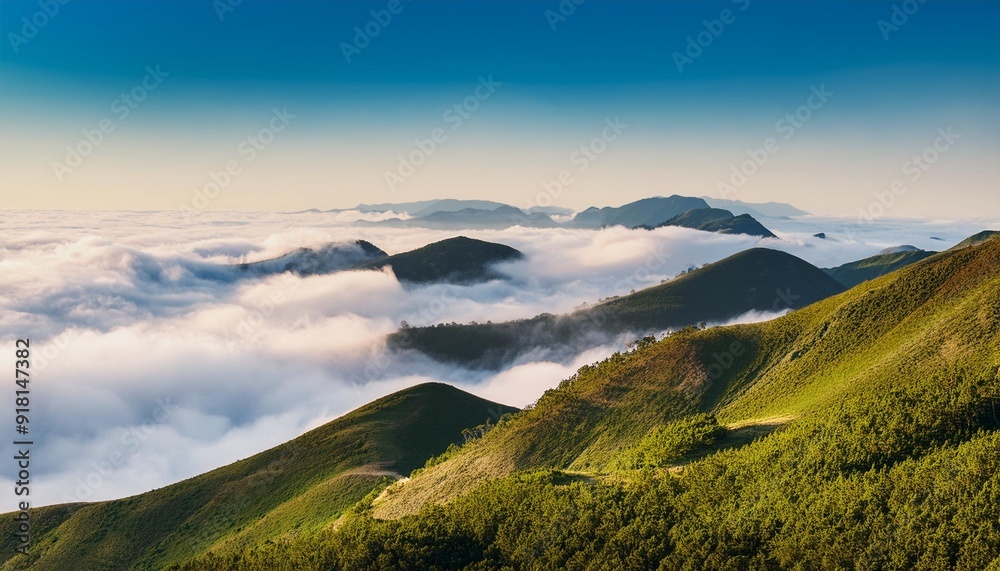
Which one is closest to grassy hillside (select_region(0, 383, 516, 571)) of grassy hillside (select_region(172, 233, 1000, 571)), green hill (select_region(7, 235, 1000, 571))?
green hill (select_region(7, 235, 1000, 571))

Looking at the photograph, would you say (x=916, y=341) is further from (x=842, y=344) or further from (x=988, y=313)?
(x=842, y=344)

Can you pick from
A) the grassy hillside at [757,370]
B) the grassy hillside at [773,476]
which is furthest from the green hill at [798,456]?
the grassy hillside at [757,370]

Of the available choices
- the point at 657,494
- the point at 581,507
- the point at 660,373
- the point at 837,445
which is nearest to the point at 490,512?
the point at 581,507

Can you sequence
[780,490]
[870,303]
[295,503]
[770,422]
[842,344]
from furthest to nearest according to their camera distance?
[295,503] → [870,303] → [842,344] → [770,422] → [780,490]

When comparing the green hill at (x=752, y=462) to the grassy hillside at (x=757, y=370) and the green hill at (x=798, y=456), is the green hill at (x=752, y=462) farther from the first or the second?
the grassy hillside at (x=757, y=370)

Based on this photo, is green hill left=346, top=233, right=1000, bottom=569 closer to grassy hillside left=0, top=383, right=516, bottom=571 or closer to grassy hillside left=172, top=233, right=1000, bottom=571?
grassy hillside left=172, top=233, right=1000, bottom=571

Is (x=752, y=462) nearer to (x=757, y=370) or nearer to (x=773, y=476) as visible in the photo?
(x=773, y=476)

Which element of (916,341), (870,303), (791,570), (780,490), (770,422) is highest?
(870,303)
